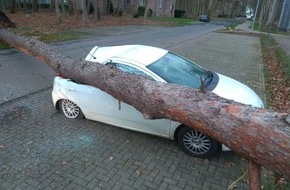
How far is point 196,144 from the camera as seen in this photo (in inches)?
161

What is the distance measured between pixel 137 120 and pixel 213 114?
1.74 meters

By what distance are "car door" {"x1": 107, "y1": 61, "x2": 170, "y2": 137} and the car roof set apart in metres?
0.15

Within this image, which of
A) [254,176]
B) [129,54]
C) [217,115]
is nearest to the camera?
[254,176]

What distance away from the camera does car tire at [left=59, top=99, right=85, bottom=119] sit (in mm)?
5062

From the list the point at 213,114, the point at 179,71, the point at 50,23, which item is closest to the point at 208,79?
the point at 179,71

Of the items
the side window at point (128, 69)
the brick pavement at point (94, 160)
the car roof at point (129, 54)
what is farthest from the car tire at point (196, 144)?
the car roof at point (129, 54)

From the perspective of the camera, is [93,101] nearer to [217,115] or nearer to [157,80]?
[157,80]

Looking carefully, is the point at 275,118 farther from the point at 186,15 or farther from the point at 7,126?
the point at 186,15

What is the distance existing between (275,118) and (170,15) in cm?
5039

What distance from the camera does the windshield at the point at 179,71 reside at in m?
4.40

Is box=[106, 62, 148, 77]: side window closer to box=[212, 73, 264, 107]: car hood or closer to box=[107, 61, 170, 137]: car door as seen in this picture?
box=[107, 61, 170, 137]: car door

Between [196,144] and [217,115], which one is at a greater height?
[217,115]

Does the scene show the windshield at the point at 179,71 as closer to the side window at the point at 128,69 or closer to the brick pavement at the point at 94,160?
the side window at the point at 128,69

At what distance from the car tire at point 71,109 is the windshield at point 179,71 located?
1693 mm
